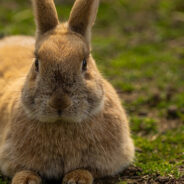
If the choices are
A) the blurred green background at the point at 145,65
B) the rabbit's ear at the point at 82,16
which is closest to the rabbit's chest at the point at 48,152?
the blurred green background at the point at 145,65

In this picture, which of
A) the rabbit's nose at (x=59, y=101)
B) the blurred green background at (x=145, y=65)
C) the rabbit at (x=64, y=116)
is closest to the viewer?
the rabbit's nose at (x=59, y=101)

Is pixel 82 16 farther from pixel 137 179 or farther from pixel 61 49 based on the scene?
pixel 137 179

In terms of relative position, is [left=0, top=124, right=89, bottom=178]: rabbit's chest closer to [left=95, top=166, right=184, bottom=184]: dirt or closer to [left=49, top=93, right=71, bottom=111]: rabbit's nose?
[left=95, top=166, right=184, bottom=184]: dirt

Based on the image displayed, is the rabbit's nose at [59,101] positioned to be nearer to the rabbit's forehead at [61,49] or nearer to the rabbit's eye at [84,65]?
the rabbit's forehead at [61,49]

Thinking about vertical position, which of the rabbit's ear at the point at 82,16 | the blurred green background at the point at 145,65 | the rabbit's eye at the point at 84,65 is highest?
the rabbit's ear at the point at 82,16

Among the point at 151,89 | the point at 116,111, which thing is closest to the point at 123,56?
the point at 151,89

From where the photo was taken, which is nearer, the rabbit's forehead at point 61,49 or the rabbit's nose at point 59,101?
the rabbit's nose at point 59,101

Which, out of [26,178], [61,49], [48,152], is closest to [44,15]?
[61,49]

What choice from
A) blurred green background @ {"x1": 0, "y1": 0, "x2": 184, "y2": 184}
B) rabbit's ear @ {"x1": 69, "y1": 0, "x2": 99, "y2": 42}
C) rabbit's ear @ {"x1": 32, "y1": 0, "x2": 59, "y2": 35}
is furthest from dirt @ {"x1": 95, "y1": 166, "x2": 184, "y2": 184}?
rabbit's ear @ {"x1": 32, "y1": 0, "x2": 59, "y2": 35}
